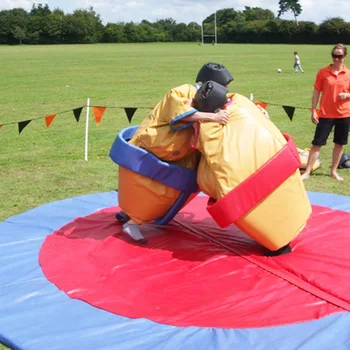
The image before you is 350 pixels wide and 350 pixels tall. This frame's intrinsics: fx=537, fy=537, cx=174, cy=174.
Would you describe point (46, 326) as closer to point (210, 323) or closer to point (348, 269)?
point (210, 323)

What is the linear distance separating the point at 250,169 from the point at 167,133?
767mm

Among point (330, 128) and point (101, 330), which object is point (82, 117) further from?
point (101, 330)

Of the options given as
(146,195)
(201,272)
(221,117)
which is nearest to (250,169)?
(221,117)

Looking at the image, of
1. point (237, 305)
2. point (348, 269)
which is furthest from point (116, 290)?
point (348, 269)

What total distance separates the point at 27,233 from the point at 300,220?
8.12 ft

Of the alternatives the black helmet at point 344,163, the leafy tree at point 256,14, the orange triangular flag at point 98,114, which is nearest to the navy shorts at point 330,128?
the black helmet at point 344,163

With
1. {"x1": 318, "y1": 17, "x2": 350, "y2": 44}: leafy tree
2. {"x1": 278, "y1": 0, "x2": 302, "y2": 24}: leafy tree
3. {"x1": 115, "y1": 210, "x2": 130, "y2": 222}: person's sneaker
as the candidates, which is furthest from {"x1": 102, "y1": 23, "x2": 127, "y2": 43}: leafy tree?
{"x1": 115, "y1": 210, "x2": 130, "y2": 222}: person's sneaker

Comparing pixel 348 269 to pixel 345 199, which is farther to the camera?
pixel 345 199

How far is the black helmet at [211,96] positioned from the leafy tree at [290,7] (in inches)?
5154

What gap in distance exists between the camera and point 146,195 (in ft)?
15.0

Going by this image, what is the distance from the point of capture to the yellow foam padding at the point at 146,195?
178 inches

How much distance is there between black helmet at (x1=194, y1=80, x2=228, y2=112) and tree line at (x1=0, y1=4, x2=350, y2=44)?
65528 mm

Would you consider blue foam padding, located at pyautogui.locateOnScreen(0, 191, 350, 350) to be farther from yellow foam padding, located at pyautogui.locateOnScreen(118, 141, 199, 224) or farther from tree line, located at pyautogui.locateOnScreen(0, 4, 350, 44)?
tree line, located at pyautogui.locateOnScreen(0, 4, 350, 44)

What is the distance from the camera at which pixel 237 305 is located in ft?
11.8
